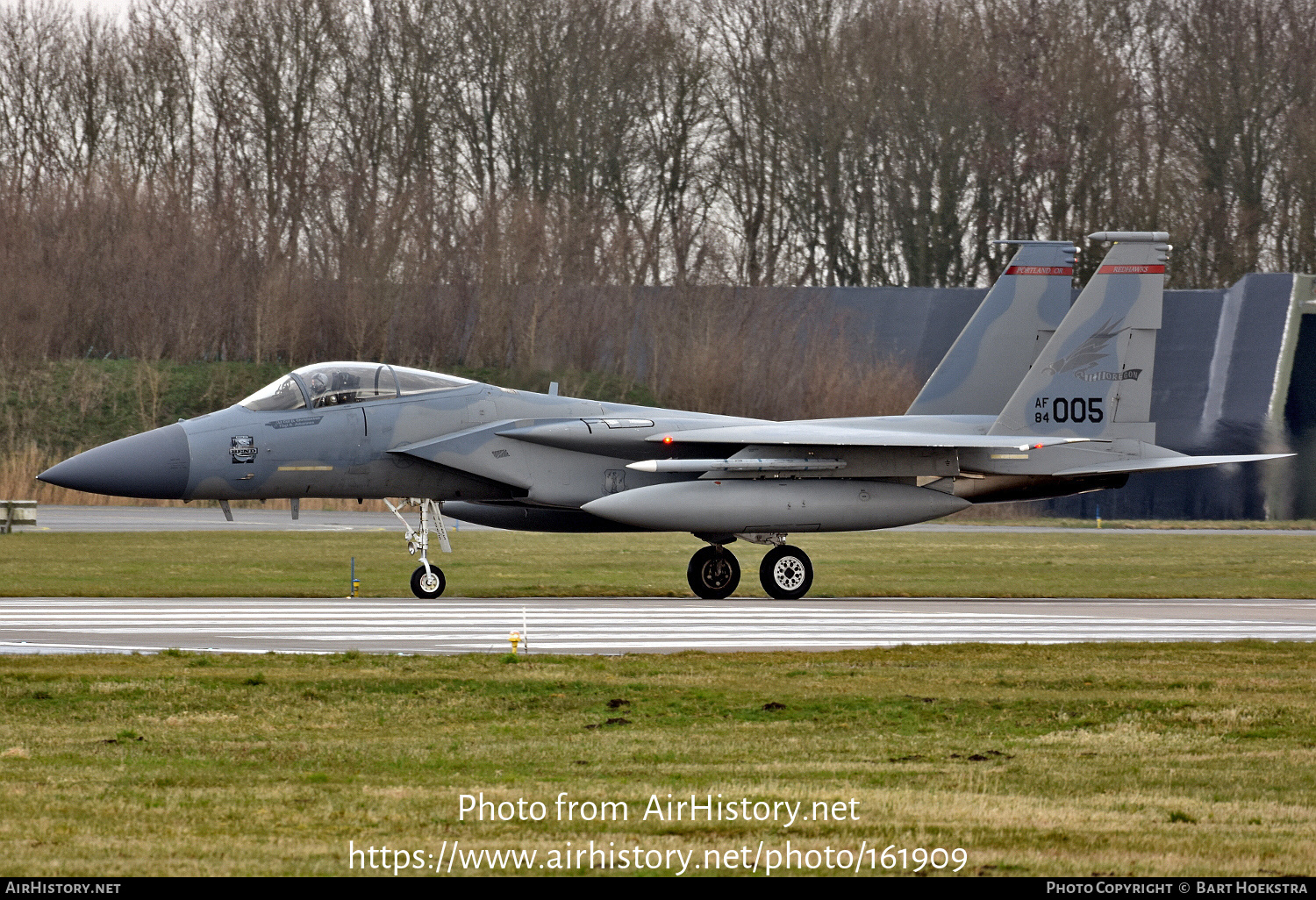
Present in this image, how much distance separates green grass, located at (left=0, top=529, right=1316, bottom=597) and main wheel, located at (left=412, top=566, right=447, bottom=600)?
35.7 inches

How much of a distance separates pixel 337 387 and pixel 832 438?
5.72m

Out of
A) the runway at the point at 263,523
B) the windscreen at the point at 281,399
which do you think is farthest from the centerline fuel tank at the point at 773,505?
the runway at the point at 263,523

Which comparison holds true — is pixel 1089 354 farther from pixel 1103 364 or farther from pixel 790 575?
pixel 790 575

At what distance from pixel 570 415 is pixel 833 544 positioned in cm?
1116

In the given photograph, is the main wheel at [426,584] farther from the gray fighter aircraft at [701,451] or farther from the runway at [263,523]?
the runway at [263,523]

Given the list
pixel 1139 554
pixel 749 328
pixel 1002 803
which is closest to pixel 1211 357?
pixel 749 328

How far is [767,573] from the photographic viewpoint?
18797 millimetres

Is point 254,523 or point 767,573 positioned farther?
point 254,523

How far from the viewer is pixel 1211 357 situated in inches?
1716

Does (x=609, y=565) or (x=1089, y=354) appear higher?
(x=1089, y=354)

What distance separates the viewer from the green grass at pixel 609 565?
776 inches

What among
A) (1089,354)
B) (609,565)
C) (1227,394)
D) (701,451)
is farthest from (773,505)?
(1227,394)

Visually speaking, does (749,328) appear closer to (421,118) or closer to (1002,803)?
(421,118)

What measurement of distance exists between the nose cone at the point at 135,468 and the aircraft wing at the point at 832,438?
533cm
